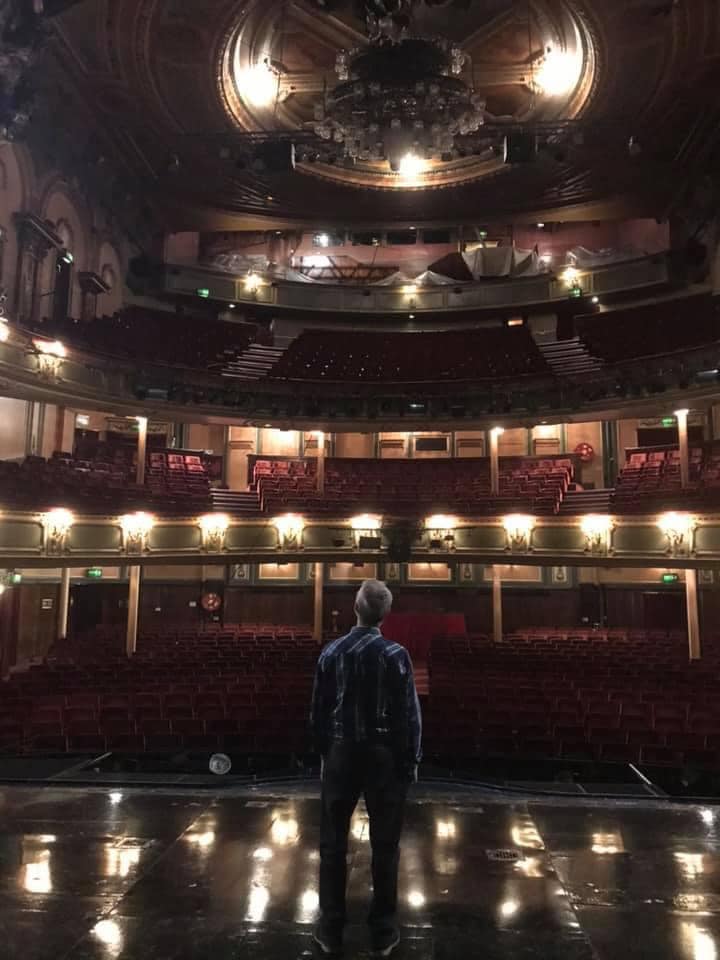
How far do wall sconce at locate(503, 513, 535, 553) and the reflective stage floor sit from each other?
1199 centimetres

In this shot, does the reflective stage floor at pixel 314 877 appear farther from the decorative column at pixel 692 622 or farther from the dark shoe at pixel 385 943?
the decorative column at pixel 692 622

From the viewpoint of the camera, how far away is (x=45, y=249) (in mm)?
15125

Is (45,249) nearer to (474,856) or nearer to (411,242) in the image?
(411,242)

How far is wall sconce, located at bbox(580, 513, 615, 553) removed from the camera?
1492 centimetres

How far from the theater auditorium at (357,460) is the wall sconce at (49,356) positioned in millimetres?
96

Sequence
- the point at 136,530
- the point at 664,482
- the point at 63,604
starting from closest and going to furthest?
the point at 136,530
the point at 63,604
the point at 664,482

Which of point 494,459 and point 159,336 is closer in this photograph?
point 494,459

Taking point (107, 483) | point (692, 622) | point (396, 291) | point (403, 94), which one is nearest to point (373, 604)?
point (403, 94)

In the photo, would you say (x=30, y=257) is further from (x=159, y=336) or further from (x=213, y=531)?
(x=213, y=531)

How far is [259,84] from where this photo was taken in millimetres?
16375

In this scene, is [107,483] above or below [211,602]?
above

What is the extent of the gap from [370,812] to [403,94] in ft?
45.9

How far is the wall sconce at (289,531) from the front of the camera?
53.9ft

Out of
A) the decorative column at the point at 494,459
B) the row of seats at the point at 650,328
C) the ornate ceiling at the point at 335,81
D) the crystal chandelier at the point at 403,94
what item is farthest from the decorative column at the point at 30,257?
the row of seats at the point at 650,328
